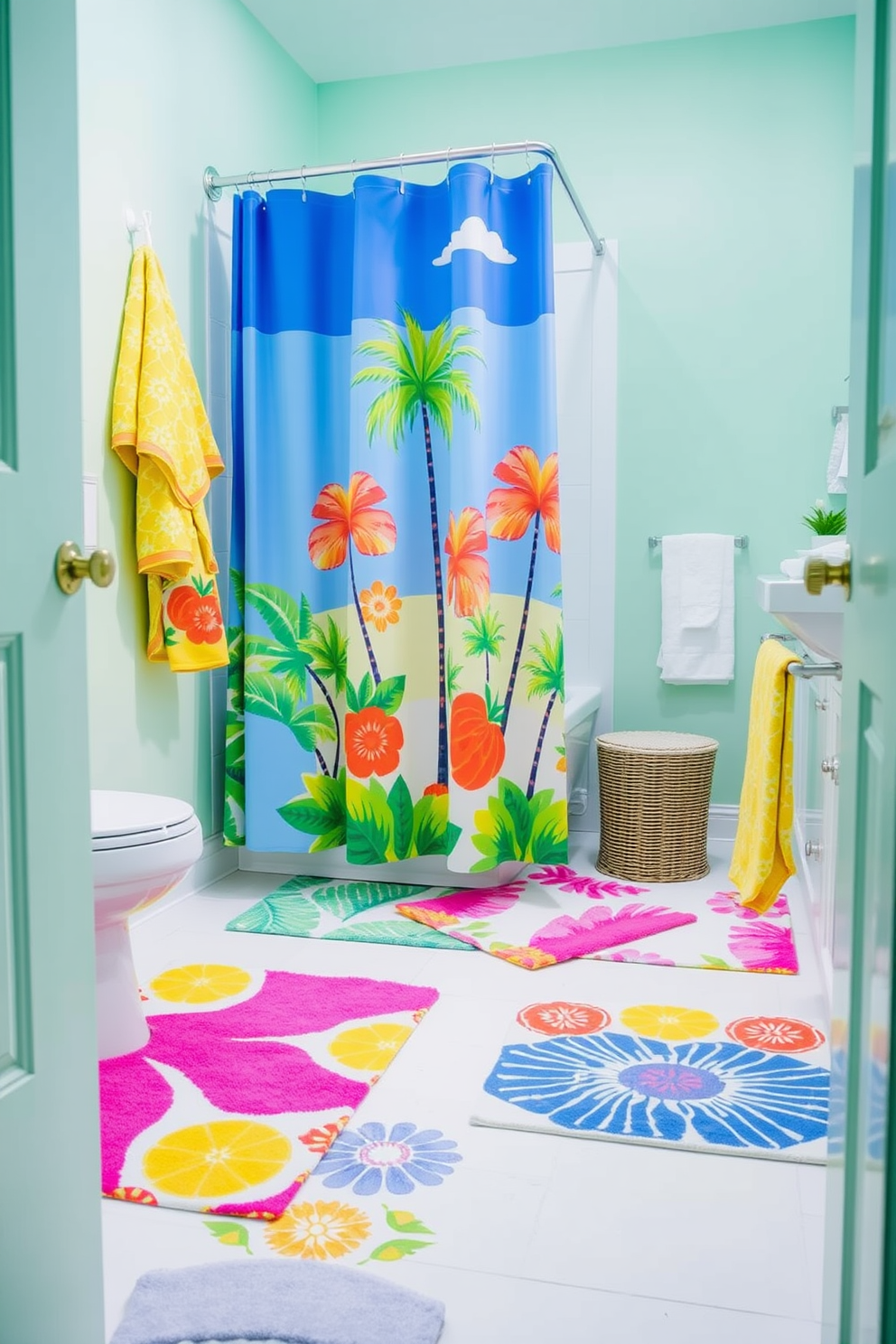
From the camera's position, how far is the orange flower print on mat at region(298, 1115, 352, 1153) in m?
1.89

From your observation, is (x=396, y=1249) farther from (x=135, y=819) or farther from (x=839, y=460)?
(x=839, y=460)

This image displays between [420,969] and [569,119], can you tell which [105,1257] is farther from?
[569,119]

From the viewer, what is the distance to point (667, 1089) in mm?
2070

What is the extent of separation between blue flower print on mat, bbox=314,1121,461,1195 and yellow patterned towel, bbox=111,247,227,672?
1383mm

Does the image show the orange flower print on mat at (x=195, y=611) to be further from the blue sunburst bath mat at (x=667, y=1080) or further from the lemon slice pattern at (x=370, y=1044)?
the blue sunburst bath mat at (x=667, y=1080)

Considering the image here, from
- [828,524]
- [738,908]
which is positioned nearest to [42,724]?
[738,908]

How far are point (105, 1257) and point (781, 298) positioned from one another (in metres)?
3.28

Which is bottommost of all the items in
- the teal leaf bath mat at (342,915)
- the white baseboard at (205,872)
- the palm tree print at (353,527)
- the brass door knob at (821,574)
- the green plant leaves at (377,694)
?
the teal leaf bath mat at (342,915)

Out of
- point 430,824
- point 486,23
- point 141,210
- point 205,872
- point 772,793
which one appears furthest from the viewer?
point 486,23

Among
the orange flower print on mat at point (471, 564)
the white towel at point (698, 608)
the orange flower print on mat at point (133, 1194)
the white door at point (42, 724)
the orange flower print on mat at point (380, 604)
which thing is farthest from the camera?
the white towel at point (698, 608)

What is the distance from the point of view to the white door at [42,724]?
40.6 inches

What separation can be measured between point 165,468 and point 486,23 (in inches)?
75.1

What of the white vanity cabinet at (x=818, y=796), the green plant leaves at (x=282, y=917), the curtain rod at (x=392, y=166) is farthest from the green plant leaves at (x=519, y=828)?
the curtain rod at (x=392, y=166)

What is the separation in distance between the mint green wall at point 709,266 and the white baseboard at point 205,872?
4.58 ft
